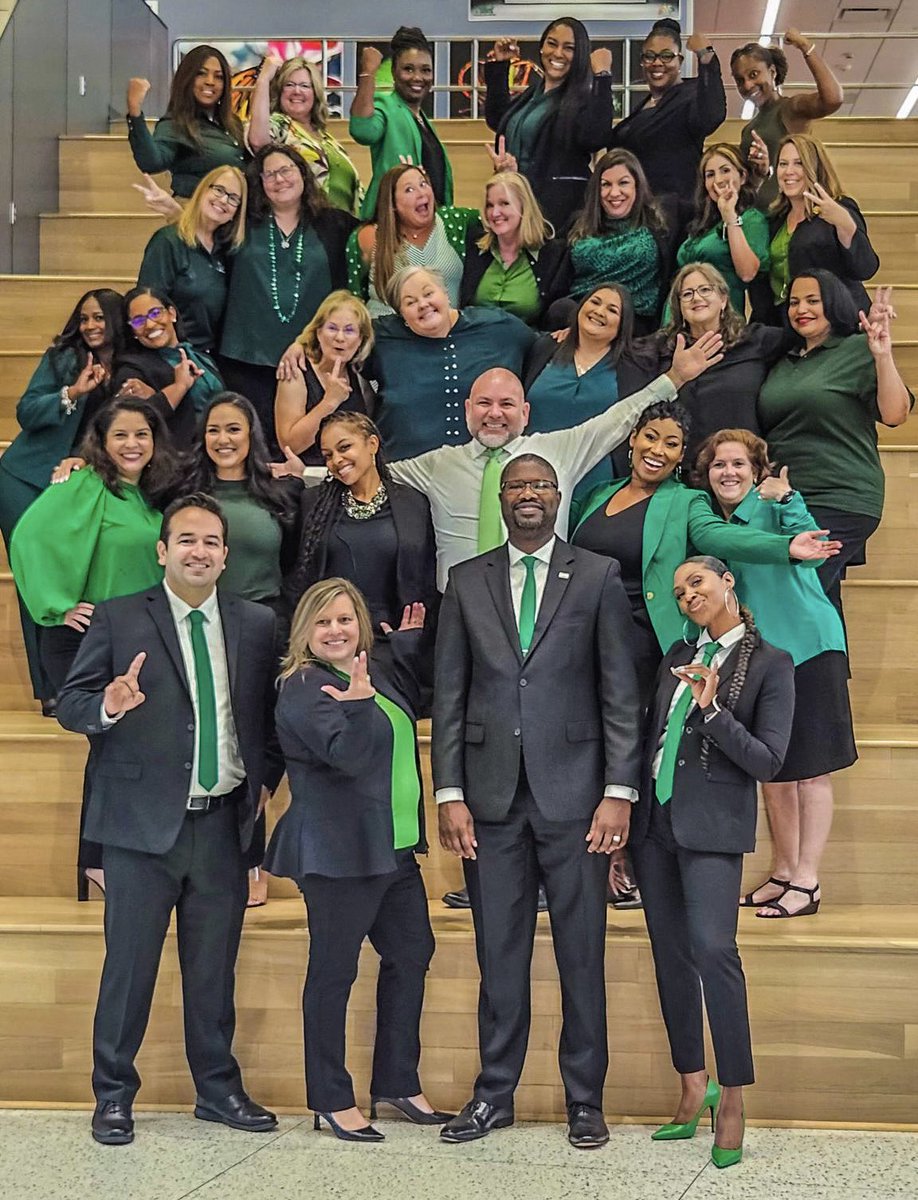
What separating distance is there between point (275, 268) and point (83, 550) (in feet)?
4.16

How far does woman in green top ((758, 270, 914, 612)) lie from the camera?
13.0 ft

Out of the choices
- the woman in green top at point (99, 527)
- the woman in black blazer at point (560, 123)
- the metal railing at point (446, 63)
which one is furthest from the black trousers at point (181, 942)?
the metal railing at point (446, 63)

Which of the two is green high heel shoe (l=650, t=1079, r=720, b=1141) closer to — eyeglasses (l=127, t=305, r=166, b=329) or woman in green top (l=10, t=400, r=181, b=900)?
woman in green top (l=10, t=400, r=181, b=900)

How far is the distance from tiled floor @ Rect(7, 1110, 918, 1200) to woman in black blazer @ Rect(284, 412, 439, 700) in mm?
1111

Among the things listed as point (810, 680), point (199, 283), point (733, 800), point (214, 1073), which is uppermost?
point (199, 283)

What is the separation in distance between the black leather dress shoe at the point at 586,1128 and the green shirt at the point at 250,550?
1328 millimetres

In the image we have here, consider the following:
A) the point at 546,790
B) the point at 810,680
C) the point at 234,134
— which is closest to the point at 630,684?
the point at 546,790

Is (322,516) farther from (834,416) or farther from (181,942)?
(834,416)

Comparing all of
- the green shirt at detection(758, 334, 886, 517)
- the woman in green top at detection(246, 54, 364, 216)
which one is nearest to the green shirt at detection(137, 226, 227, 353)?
the woman in green top at detection(246, 54, 364, 216)

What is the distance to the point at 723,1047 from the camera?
3.21 meters

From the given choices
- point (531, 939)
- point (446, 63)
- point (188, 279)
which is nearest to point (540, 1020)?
point (531, 939)

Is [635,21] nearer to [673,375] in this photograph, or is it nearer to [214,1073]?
[673,375]

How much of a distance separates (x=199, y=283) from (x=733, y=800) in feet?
7.39

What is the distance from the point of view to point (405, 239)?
4.57m
